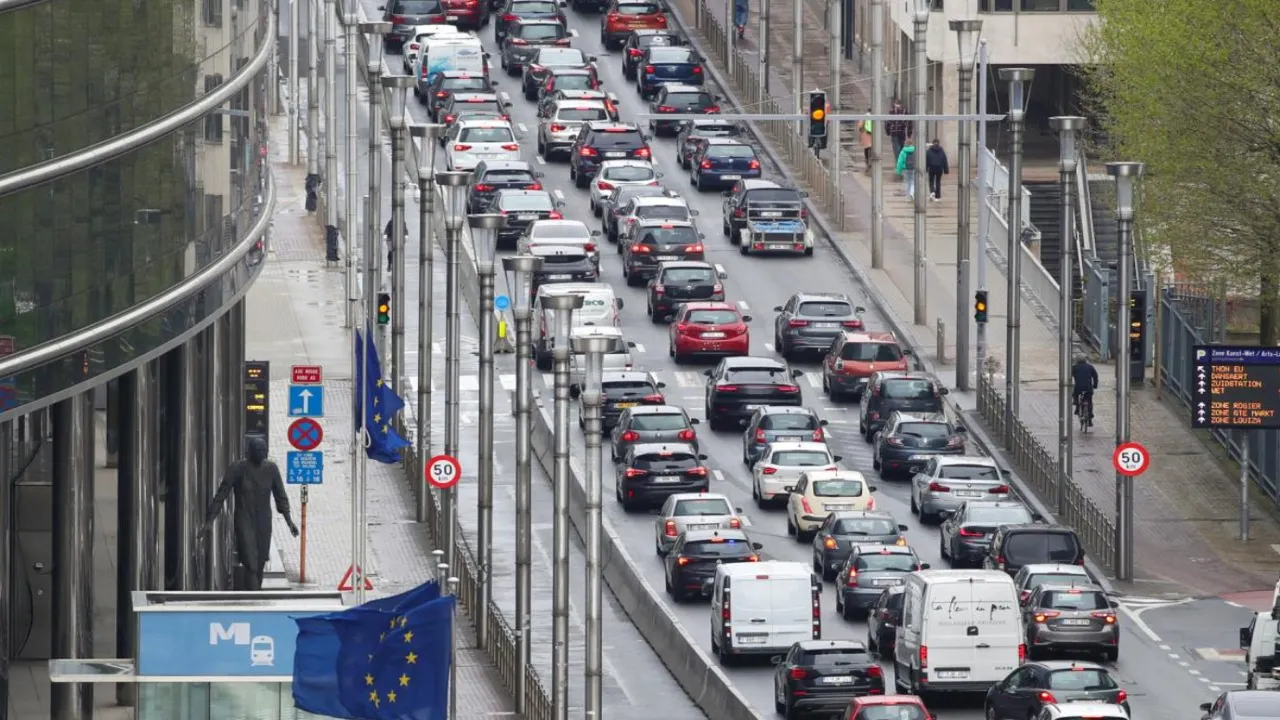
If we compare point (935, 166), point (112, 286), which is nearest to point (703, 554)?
point (112, 286)

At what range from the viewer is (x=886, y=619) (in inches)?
2042

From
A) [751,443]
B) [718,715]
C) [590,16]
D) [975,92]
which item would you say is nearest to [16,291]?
[718,715]

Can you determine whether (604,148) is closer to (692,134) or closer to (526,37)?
(692,134)

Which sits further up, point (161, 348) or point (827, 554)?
point (161, 348)

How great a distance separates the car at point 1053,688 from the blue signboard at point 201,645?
1992 cm

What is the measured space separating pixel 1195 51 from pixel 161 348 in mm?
33933

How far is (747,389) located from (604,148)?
22.9m

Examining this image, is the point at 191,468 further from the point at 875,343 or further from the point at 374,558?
the point at 875,343

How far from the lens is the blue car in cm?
10012

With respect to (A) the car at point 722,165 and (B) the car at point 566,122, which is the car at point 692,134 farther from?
(B) the car at point 566,122

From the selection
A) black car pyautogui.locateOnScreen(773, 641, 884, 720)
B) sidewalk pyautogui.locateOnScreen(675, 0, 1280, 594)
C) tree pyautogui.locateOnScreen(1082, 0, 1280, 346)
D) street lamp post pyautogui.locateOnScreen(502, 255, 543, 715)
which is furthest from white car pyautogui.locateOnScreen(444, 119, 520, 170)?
black car pyautogui.locateOnScreen(773, 641, 884, 720)

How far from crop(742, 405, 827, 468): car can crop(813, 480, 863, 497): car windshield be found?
4.45m

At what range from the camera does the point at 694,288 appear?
76438 mm

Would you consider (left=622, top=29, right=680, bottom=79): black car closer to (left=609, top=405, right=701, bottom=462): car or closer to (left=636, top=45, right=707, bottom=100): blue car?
(left=636, top=45, right=707, bottom=100): blue car
